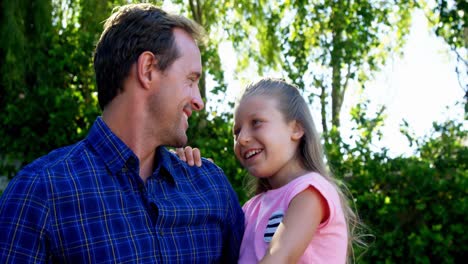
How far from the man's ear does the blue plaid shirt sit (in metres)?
0.21

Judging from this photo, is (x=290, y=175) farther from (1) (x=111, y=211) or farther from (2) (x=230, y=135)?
(2) (x=230, y=135)

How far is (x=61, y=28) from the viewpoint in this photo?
698 cm

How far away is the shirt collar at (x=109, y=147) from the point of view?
8.70ft

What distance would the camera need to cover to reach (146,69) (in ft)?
9.04

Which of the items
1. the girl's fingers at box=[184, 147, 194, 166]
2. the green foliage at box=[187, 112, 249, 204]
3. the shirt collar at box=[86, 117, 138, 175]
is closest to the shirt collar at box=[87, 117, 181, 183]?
the shirt collar at box=[86, 117, 138, 175]

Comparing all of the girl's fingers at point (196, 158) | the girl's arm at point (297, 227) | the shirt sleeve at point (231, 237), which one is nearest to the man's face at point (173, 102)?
the girl's fingers at point (196, 158)

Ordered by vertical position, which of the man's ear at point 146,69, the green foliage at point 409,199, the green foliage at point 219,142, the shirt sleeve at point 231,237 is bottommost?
the green foliage at point 409,199

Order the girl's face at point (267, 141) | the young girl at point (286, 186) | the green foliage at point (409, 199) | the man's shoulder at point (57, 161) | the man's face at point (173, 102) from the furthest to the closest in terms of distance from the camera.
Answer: the green foliage at point (409, 199), the girl's face at point (267, 141), the man's face at point (173, 102), the young girl at point (286, 186), the man's shoulder at point (57, 161)

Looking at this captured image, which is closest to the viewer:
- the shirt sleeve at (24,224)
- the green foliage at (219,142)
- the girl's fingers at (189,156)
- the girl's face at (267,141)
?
the shirt sleeve at (24,224)

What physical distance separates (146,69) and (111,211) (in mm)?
534

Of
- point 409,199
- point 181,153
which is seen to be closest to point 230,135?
point 409,199

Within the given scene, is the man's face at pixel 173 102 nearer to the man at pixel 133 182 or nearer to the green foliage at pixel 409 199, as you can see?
the man at pixel 133 182

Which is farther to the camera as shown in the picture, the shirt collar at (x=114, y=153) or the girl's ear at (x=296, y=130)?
the girl's ear at (x=296, y=130)

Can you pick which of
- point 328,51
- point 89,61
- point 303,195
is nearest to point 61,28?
point 89,61
